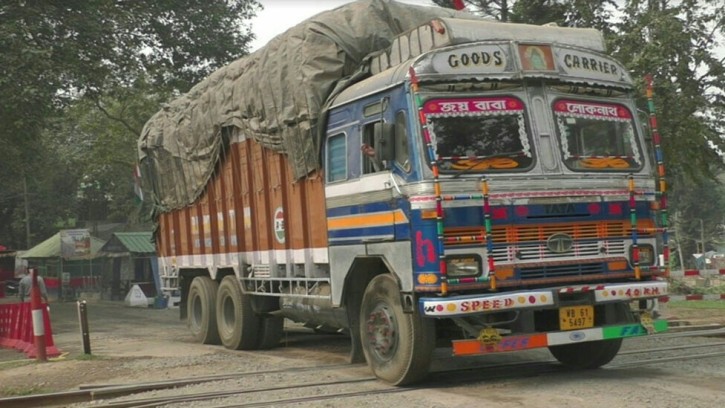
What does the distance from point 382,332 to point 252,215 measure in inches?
156

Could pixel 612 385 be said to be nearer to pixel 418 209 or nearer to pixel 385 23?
pixel 418 209

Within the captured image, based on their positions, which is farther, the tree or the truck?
the tree

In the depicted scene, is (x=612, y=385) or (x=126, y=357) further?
(x=126, y=357)

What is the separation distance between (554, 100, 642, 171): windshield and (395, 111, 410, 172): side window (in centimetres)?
154

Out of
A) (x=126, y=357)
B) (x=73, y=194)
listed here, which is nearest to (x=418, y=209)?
(x=126, y=357)

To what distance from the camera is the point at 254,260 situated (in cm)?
1150

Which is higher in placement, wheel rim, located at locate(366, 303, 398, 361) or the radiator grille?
the radiator grille

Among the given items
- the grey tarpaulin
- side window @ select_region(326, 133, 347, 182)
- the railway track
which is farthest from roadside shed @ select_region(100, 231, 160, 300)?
side window @ select_region(326, 133, 347, 182)

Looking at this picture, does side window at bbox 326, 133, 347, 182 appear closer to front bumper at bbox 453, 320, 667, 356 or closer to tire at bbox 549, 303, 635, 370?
front bumper at bbox 453, 320, 667, 356

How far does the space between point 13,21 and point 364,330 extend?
15601 millimetres

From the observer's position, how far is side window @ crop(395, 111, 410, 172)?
7.63 meters

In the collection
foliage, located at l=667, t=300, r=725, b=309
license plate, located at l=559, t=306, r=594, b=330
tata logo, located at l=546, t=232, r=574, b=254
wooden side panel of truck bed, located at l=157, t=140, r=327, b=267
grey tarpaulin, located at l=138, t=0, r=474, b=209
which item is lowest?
foliage, located at l=667, t=300, r=725, b=309

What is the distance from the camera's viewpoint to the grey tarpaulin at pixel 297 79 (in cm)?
941

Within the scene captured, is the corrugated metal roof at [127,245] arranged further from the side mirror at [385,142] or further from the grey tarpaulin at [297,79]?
the side mirror at [385,142]
